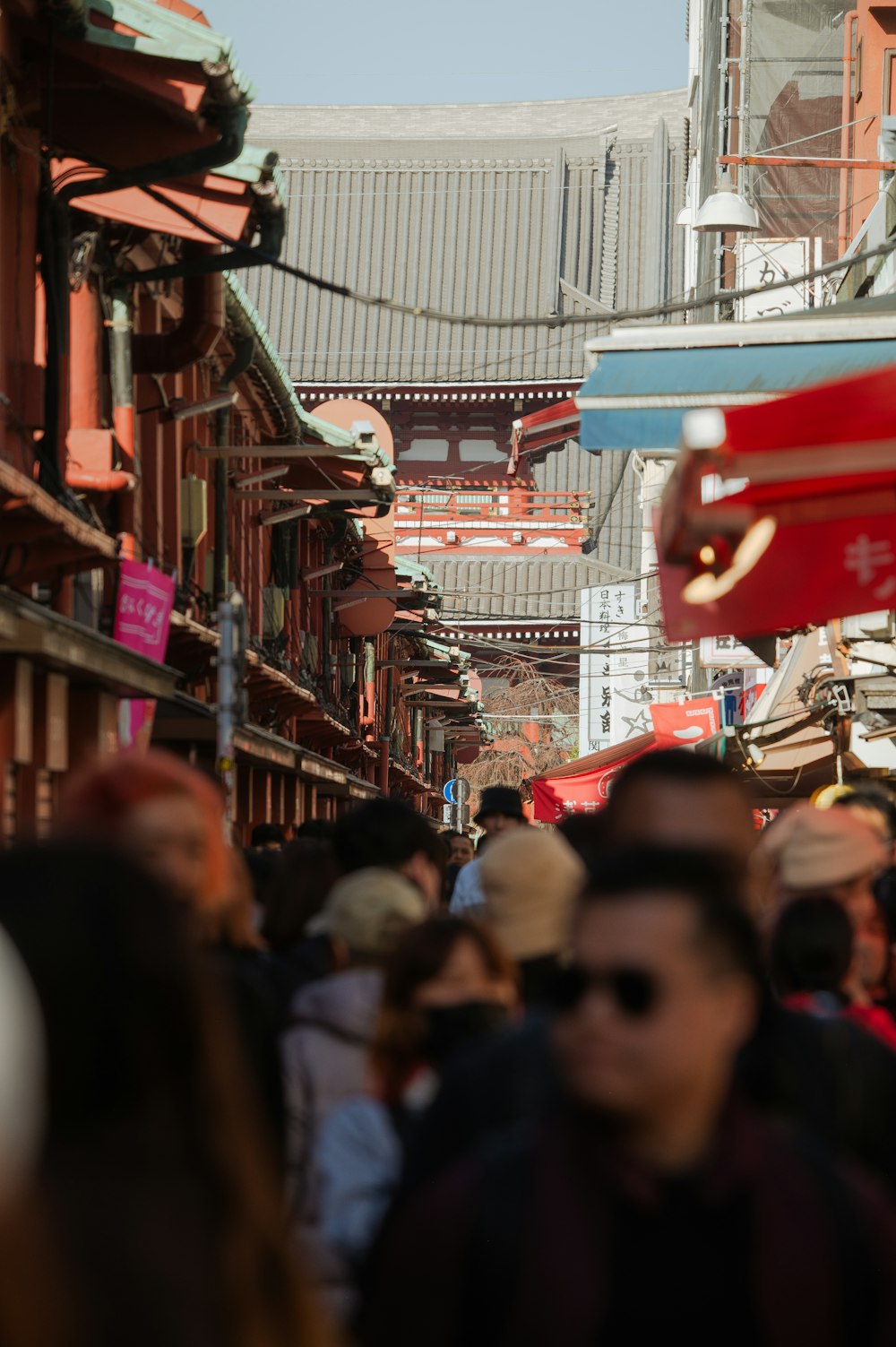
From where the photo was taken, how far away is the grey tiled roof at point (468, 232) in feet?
194

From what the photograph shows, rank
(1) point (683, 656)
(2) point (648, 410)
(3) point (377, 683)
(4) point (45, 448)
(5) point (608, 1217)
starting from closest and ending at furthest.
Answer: (5) point (608, 1217) < (2) point (648, 410) < (4) point (45, 448) < (3) point (377, 683) < (1) point (683, 656)

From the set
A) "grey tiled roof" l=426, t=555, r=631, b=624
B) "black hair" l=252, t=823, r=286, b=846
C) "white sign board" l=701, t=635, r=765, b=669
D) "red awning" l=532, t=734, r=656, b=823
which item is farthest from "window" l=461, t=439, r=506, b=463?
"black hair" l=252, t=823, r=286, b=846

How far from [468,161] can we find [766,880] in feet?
193

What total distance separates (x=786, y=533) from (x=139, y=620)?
9.04 m

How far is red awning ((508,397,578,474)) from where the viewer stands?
173 ft

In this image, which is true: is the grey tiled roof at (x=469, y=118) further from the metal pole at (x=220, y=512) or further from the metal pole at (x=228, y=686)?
the metal pole at (x=228, y=686)

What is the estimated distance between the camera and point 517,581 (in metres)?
50.7

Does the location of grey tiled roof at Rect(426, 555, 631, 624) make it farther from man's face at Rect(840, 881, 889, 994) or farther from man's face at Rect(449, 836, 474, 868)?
man's face at Rect(840, 881, 889, 994)

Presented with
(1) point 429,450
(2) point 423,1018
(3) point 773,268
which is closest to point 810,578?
(2) point 423,1018

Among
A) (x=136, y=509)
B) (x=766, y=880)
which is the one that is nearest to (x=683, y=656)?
(x=136, y=509)

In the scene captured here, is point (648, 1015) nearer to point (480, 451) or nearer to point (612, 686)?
point (612, 686)

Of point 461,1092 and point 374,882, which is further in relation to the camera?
point 374,882

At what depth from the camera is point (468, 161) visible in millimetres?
61844

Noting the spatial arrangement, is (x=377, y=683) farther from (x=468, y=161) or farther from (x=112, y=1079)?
(x=112, y=1079)
